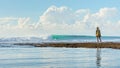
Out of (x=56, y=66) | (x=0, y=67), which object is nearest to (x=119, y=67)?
(x=56, y=66)

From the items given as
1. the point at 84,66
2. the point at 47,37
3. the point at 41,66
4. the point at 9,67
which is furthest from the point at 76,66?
the point at 47,37

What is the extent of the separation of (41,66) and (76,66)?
3014 millimetres

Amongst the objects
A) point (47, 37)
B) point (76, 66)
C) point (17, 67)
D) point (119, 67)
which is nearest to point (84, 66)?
point (76, 66)

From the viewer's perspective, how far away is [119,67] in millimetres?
31844

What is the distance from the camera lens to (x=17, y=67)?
3291cm

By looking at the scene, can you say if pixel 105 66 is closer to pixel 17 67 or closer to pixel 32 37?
pixel 17 67

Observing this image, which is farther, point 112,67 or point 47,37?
point 47,37

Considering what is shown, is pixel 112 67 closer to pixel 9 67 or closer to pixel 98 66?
pixel 98 66

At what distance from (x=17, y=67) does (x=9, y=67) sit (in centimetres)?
68

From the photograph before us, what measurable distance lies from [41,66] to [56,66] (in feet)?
Result: 4.59

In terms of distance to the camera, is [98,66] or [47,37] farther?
[47,37]

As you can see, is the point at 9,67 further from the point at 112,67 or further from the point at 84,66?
the point at 112,67

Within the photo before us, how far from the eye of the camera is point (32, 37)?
17825 cm

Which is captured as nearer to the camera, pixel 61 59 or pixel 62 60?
pixel 62 60
